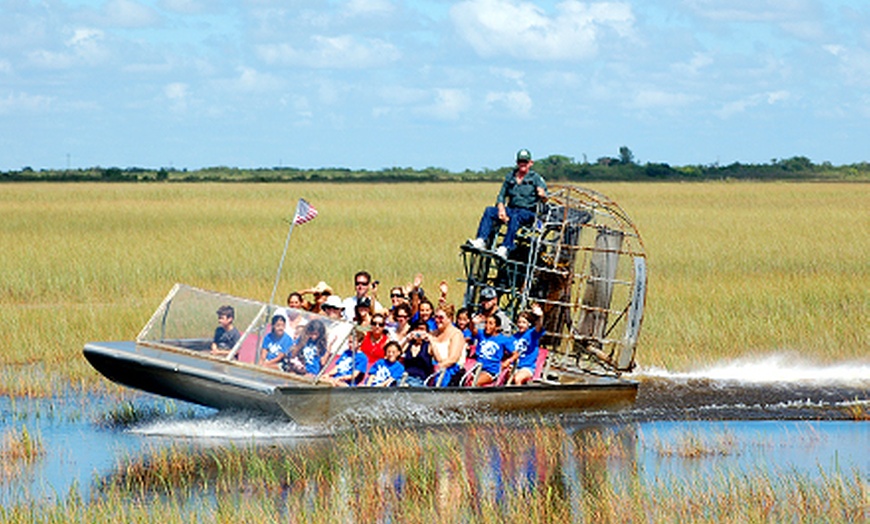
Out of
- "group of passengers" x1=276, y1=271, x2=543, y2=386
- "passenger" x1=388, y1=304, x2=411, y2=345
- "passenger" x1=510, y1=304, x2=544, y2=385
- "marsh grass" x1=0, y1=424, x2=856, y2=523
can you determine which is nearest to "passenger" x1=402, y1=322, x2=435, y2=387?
"group of passengers" x1=276, y1=271, x2=543, y2=386

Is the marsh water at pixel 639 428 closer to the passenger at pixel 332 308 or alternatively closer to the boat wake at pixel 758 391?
the boat wake at pixel 758 391

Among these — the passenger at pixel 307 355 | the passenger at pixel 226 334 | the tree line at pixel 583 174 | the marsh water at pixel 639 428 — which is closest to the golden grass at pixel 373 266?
the marsh water at pixel 639 428

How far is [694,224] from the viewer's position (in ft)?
151

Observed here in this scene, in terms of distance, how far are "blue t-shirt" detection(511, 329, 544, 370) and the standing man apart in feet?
5.70

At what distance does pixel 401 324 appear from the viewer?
1633 cm

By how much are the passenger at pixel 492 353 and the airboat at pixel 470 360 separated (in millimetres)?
282

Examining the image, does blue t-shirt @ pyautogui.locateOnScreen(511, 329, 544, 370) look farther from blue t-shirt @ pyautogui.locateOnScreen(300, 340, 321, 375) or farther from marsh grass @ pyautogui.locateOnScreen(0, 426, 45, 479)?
marsh grass @ pyautogui.locateOnScreen(0, 426, 45, 479)

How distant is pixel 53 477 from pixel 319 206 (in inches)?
1832

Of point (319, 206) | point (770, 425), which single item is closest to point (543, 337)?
point (770, 425)

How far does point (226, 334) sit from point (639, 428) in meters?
4.82

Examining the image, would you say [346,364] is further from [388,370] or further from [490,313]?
[490,313]

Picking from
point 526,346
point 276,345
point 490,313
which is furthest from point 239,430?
point 526,346

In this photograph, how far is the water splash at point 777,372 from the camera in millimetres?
19016

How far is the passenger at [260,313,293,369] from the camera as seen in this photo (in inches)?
588
